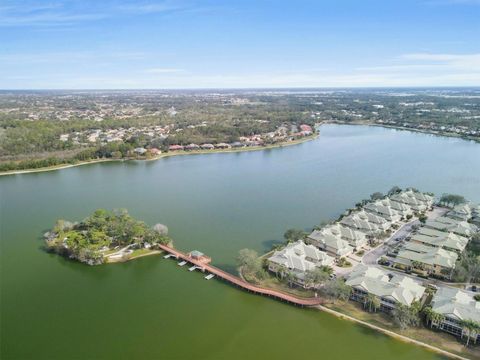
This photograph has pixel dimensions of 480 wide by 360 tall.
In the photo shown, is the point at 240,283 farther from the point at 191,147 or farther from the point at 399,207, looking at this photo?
the point at 191,147

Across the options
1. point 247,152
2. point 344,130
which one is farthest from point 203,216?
A: point 344,130

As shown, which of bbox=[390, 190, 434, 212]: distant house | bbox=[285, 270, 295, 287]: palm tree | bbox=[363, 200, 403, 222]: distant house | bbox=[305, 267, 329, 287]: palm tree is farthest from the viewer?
bbox=[390, 190, 434, 212]: distant house

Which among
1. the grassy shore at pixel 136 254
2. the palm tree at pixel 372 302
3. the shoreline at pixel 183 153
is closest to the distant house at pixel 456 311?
the palm tree at pixel 372 302

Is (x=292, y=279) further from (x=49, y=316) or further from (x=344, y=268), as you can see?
(x=49, y=316)

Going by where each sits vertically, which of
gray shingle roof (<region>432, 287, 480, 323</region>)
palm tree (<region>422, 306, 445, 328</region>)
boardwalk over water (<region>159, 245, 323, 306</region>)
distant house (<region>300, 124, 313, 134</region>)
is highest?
distant house (<region>300, 124, 313, 134</region>)

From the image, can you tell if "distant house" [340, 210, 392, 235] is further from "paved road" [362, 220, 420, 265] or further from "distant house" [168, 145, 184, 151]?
"distant house" [168, 145, 184, 151]

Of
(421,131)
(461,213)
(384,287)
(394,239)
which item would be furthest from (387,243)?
(421,131)

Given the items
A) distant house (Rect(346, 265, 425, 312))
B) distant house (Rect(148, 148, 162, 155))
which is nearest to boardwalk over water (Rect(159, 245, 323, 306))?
distant house (Rect(346, 265, 425, 312))
